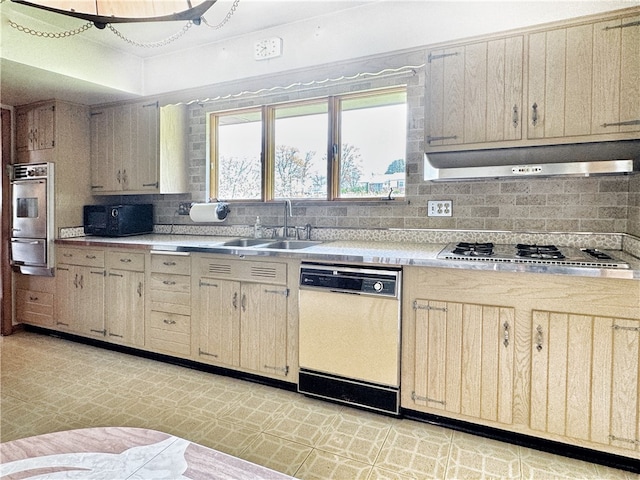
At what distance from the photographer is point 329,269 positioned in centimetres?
234

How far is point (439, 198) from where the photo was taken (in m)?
2.72

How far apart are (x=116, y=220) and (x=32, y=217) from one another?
83 centimetres

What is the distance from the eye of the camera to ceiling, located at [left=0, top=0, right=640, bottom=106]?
2.32m

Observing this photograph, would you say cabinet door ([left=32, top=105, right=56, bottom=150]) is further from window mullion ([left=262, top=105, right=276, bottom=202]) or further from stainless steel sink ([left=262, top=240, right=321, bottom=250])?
stainless steel sink ([left=262, top=240, right=321, bottom=250])

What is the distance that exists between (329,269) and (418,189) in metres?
0.96

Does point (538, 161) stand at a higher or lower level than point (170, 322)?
higher

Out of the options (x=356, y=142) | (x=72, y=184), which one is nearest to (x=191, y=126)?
(x=72, y=184)

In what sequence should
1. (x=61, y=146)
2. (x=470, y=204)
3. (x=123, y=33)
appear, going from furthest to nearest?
(x=61, y=146) < (x=123, y=33) < (x=470, y=204)

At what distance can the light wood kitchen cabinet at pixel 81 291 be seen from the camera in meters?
3.31

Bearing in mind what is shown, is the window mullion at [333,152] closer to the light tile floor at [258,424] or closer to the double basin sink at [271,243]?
the double basin sink at [271,243]

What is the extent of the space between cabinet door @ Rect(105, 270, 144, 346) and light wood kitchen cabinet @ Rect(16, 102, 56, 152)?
1534 mm

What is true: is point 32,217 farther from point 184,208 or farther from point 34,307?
point 184,208

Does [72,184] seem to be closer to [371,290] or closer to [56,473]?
[371,290]

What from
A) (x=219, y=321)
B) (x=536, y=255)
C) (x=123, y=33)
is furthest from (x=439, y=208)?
(x=123, y=33)
